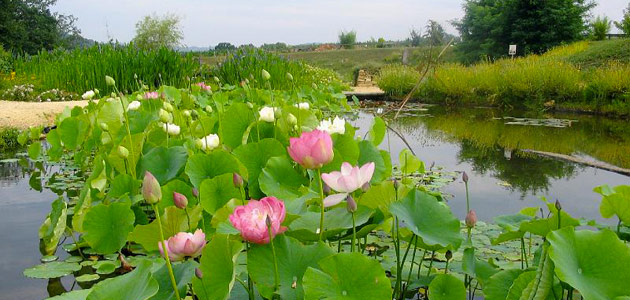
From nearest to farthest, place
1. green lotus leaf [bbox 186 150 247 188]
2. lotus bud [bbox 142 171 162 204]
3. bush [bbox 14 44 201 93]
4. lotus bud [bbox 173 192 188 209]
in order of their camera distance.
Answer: lotus bud [bbox 142 171 162 204], lotus bud [bbox 173 192 188 209], green lotus leaf [bbox 186 150 247 188], bush [bbox 14 44 201 93]

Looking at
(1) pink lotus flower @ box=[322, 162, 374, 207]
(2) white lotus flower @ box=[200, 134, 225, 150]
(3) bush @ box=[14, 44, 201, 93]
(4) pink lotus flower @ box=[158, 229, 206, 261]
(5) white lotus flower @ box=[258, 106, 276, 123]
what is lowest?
(4) pink lotus flower @ box=[158, 229, 206, 261]

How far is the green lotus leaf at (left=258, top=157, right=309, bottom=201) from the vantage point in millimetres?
1397

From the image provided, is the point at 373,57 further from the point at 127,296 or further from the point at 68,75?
the point at 127,296

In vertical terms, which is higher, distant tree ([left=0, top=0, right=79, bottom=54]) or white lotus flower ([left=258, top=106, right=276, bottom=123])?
distant tree ([left=0, top=0, right=79, bottom=54])

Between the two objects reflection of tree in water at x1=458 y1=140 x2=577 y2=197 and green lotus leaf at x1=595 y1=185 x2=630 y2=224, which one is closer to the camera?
green lotus leaf at x1=595 y1=185 x2=630 y2=224

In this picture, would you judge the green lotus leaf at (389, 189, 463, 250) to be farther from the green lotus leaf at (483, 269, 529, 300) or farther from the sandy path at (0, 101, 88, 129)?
the sandy path at (0, 101, 88, 129)

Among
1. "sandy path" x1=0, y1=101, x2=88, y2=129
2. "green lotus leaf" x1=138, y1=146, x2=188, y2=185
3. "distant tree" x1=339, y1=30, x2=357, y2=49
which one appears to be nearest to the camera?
"green lotus leaf" x1=138, y1=146, x2=188, y2=185

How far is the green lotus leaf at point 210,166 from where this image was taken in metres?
1.50

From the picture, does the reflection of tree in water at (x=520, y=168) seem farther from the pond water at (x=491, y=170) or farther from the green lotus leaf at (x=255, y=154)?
the green lotus leaf at (x=255, y=154)

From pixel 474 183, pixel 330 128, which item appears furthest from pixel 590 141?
pixel 330 128

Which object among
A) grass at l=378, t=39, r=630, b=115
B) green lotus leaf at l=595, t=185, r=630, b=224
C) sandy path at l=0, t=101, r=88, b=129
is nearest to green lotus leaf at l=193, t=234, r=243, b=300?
green lotus leaf at l=595, t=185, r=630, b=224

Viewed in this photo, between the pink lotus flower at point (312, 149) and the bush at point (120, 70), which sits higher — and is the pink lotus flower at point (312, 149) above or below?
below

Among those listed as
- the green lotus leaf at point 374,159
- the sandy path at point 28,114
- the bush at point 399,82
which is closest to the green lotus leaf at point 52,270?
the green lotus leaf at point 374,159

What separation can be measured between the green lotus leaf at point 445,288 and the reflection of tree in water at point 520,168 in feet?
6.34
